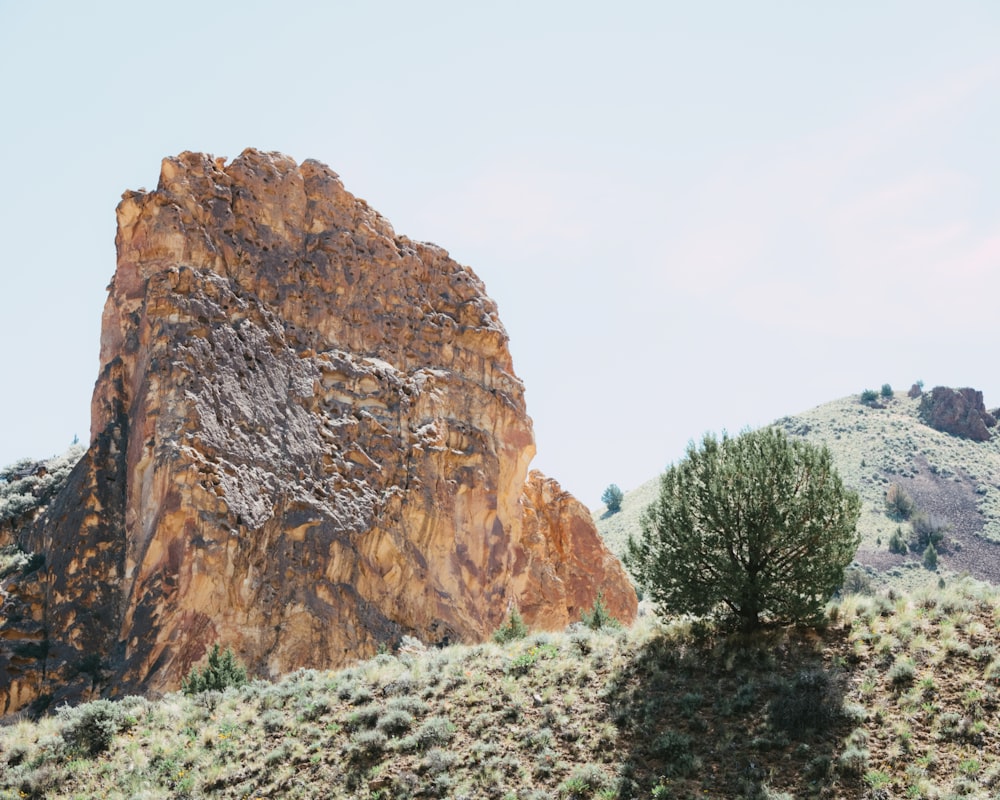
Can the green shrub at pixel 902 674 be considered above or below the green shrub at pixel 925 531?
below

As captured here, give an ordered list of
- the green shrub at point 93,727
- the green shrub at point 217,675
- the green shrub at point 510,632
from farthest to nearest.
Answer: the green shrub at point 510,632 < the green shrub at point 217,675 < the green shrub at point 93,727

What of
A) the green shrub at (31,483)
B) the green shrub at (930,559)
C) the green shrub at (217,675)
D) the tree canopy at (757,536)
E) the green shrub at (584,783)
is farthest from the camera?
the green shrub at (930,559)

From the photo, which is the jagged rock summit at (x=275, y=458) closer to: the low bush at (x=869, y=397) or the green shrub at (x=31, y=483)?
the green shrub at (x=31, y=483)

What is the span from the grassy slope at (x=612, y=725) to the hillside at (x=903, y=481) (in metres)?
49.4

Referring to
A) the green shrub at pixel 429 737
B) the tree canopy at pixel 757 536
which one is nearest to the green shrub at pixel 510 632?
the tree canopy at pixel 757 536

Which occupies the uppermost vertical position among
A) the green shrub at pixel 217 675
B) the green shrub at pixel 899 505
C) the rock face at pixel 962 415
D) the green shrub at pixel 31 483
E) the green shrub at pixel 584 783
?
the rock face at pixel 962 415

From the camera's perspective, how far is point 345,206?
3844 centimetres

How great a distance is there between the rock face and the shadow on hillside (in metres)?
89.2

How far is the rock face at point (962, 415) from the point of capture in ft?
320

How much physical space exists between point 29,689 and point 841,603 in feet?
78.2

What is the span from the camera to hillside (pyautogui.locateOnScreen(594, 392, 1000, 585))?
7506 centimetres

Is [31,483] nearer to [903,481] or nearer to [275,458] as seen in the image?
[275,458]

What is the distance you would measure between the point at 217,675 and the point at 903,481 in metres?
76.2

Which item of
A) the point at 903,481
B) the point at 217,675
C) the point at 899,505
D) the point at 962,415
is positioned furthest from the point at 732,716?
the point at 962,415
